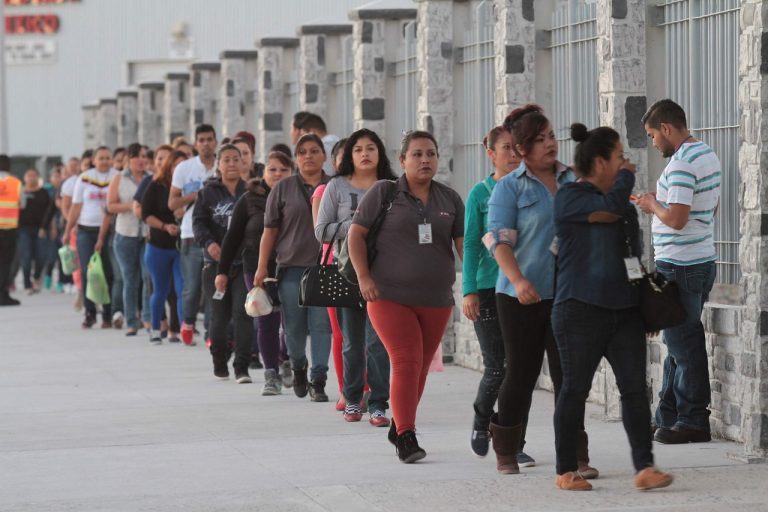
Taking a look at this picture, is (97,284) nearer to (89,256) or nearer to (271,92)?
(89,256)

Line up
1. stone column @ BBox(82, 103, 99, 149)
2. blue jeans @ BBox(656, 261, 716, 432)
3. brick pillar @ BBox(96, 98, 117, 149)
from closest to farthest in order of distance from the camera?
1. blue jeans @ BBox(656, 261, 716, 432)
2. brick pillar @ BBox(96, 98, 117, 149)
3. stone column @ BBox(82, 103, 99, 149)

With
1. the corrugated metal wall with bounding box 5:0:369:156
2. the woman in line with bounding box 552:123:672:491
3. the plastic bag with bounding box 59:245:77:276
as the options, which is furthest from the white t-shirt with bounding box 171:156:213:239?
the corrugated metal wall with bounding box 5:0:369:156

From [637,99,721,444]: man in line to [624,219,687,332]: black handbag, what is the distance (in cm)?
127

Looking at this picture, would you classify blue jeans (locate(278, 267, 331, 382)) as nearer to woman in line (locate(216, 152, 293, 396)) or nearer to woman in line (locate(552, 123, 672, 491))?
woman in line (locate(216, 152, 293, 396))

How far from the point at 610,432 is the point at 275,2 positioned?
34890 millimetres

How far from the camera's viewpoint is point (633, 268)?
8266mm

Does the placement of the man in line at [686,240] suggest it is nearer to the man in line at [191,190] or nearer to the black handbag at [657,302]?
the black handbag at [657,302]

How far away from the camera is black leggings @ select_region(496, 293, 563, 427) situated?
8.80m

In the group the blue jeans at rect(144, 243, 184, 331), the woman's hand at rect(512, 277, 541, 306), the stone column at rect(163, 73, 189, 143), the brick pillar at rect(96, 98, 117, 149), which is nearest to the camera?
the woman's hand at rect(512, 277, 541, 306)

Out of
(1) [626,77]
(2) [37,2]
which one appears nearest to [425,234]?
(1) [626,77]

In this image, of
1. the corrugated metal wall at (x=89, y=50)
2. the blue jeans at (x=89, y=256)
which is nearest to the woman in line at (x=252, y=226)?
the blue jeans at (x=89, y=256)

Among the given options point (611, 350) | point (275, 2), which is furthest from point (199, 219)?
point (275, 2)

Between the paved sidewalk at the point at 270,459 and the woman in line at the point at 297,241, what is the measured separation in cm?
46

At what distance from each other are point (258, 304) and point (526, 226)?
12.7 ft
